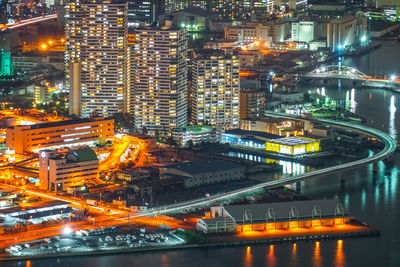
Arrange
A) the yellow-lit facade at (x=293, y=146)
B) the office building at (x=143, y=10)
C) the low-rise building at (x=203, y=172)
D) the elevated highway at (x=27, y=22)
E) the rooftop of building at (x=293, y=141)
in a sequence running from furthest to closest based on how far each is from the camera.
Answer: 1. the elevated highway at (x=27, y=22)
2. the office building at (x=143, y=10)
3. the rooftop of building at (x=293, y=141)
4. the yellow-lit facade at (x=293, y=146)
5. the low-rise building at (x=203, y=172)

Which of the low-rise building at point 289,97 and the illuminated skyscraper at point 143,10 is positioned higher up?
the illuminated skyscraper at point 143,10

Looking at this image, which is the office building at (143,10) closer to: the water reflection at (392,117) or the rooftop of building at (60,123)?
the water reflection at (392,117)

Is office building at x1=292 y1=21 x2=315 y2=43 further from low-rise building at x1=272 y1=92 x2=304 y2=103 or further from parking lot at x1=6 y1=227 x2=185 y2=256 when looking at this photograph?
parking lot at x1=6 y1=227 x2=185 y2=256

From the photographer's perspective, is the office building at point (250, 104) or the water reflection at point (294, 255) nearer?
the water reflection at point (294, 255)

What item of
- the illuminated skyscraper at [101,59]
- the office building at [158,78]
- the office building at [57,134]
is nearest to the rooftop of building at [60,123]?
the office building at [57,134]

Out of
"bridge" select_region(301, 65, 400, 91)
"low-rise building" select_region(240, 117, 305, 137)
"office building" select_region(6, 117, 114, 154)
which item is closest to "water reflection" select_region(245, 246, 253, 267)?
"office building" select_region(6, 117, 114, 154)

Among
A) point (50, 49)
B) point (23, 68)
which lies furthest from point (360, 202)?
point (50, 49)

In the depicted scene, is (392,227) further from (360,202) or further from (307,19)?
(307,19)
